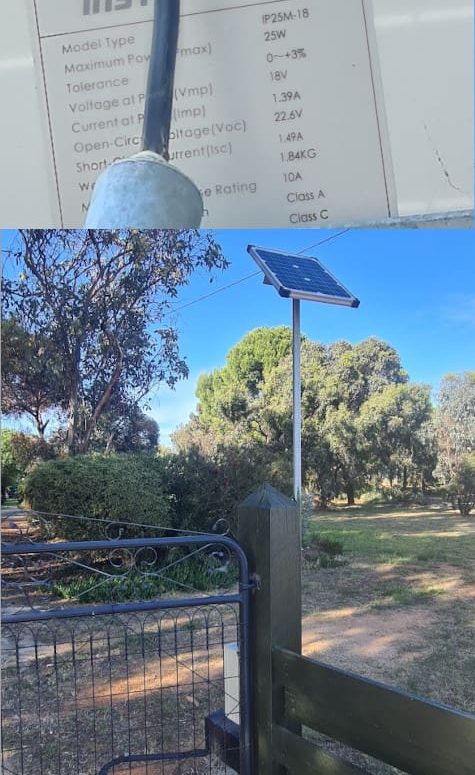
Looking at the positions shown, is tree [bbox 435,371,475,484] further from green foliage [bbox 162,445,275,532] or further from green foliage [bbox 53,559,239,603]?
green foliage [bbox 53,559,239,603]

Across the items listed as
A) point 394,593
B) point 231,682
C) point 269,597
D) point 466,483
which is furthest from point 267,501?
point 466,483

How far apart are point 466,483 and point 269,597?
3903 mm

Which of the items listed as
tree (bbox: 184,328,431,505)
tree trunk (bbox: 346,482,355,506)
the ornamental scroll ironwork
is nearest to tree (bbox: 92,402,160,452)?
tree (bbox: 184,328,431,505)

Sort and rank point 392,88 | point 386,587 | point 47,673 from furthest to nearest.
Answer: point 386,587
point 47,673
point 392,88

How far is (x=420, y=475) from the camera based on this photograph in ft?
15.8

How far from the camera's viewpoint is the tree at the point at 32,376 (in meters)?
3.61

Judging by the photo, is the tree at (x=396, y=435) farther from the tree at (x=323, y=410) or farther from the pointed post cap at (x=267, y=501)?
the pointed post cap at (x=267, y=501)

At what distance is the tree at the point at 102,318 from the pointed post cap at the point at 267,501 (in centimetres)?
217

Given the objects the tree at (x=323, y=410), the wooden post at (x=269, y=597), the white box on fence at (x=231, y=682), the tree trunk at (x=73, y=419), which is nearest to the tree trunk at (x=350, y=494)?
the tree at (x=323, y=410)

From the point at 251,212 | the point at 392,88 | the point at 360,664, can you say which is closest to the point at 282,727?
the point at 251,212

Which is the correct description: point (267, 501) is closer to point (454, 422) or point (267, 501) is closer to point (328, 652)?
point (328, 652)

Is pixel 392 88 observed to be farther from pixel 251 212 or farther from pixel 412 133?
pixel 251 212

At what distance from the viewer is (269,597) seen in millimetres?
1301

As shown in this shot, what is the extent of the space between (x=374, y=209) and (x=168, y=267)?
119 inches
